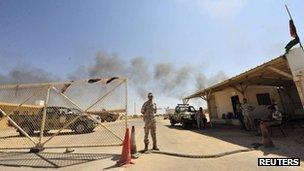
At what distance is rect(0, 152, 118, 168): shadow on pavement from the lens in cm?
727

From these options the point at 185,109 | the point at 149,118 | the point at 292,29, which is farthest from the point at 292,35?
the point at 185,109

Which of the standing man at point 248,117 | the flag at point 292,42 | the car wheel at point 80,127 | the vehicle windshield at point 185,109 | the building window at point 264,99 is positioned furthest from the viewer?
the vehicle windshield at point 185,109

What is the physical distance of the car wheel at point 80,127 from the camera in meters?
15.7

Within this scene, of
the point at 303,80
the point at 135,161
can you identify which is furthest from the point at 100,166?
the point at 303,80

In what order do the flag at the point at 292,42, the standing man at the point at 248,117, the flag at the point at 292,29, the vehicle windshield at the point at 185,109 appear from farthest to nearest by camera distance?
the vehicle windshield at the point at 185,109 < the standing man at the point at 248,117 < the flag at the point at 292,29 < the flag at the point at 292,42

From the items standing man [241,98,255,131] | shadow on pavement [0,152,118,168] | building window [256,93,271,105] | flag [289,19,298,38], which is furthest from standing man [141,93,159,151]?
building window [256,93,271,105]

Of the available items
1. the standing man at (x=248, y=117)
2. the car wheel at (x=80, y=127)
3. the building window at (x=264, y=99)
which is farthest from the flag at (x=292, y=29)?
the building window at (x=264, y=99)

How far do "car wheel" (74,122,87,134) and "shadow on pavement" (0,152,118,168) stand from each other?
21.7ft

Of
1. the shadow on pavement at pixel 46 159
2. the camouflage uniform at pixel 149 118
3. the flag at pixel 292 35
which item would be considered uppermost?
the flag at pixel 292 35

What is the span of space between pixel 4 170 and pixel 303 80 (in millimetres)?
9524

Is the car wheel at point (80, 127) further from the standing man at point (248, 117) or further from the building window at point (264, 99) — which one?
the building window at point (264, 99)

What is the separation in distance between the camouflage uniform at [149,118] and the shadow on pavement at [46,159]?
1380 millimetres

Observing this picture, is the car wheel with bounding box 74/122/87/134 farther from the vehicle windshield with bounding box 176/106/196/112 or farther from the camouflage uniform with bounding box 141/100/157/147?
the vehicle windshield with bounding box 176/106/196/112

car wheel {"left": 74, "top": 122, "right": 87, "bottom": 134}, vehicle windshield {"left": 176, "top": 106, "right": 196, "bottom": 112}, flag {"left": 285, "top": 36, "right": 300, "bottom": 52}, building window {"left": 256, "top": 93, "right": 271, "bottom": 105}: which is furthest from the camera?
vehicle windshield {"left": 176, "top": 106, "right": 196, "bottom": 112}
